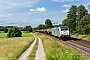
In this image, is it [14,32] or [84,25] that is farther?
[14,32]

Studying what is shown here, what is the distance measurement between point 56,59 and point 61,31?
2785cm

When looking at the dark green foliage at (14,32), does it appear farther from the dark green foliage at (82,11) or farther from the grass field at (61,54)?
the grass field at (61,54)

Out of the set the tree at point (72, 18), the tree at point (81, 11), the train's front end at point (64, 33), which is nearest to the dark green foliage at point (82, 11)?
the tree at point (81, 11)

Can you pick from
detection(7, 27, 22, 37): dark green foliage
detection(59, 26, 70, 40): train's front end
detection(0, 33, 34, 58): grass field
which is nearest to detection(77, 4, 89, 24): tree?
detection(0, 33, 34, 58): grass field

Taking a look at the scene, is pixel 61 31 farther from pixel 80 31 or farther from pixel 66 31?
pixel 80 31

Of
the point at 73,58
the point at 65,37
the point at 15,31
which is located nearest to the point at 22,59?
the point at 73,58

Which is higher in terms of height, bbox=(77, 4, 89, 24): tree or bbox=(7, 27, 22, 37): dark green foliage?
bbox=(77, 4, 89, 24): tree

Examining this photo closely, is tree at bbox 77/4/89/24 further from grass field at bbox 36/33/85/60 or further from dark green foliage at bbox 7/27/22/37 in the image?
grass field at bbox 36/33/85/60

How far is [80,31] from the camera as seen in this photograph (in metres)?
86.5

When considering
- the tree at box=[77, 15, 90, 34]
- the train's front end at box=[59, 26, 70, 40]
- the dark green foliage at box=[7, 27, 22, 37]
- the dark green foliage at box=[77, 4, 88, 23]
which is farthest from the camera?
the dark green foliage at box=[7, 27, 22, 37]

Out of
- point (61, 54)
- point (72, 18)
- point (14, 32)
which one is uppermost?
point (72, 18)

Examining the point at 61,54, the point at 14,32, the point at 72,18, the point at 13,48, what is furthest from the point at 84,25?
the point at 61,54

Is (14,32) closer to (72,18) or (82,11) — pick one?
(72,18)

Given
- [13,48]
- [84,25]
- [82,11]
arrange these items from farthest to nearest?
[82,11] → [84,25] → [13,48]
